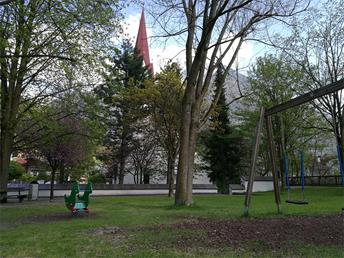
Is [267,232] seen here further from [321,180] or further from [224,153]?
[321,180]

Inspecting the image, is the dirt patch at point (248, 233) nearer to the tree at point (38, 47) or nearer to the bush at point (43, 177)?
the tree at point (38, 47)

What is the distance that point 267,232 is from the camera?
7.89 m

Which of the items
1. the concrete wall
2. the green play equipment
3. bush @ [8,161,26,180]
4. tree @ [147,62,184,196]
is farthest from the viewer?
bush @ [8,161,26,180]

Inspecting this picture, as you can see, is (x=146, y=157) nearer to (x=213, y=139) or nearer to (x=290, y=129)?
(x=213, y=139)

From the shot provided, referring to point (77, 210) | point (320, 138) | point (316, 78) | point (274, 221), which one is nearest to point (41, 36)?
point (77, 210)

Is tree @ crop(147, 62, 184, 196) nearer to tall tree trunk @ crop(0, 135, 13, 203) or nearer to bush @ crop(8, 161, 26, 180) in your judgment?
tall tree trunk @ crop(0, 135, 13, 203)

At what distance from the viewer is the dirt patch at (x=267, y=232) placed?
23.0 feet

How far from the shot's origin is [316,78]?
92.2 feet

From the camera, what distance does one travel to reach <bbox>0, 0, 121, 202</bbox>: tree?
1408 centimetres

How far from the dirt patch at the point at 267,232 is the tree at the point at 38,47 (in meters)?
8.39

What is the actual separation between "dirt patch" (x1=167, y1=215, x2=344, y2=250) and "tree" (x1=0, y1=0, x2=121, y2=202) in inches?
330

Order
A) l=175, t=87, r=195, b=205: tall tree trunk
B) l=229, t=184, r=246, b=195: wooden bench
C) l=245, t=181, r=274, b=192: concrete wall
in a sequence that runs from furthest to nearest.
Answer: l=245, t=181, r=274, b=192: concrete wall
l=229, t=184, r=246, b=195: wooden bench
l=175, t=87, r=195, b=205: tall tree trunk

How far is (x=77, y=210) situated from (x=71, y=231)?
381 centimetres

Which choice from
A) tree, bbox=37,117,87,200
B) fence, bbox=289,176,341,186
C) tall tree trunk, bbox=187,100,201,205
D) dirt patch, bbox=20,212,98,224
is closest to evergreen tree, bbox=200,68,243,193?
fence, bbox=289,176,341,186
